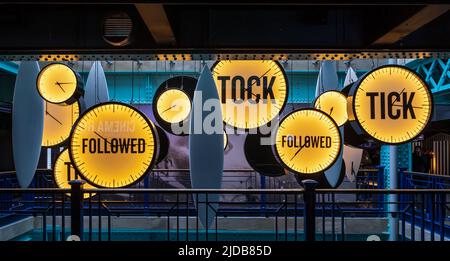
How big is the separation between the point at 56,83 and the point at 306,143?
2805 mm

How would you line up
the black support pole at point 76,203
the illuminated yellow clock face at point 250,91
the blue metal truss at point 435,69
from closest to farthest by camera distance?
1. the illuminated yellow clock face at point 250,91
2. the black support pole at point 76,203
3. the blue metal truss at point 435,69

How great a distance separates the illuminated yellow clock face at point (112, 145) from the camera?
3.46m

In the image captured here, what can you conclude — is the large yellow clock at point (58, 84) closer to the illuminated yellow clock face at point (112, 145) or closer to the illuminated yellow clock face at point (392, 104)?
the illuminated yellow clock face at point (112, 145)

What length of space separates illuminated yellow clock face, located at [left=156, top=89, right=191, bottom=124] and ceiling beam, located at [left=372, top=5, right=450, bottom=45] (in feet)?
7.85

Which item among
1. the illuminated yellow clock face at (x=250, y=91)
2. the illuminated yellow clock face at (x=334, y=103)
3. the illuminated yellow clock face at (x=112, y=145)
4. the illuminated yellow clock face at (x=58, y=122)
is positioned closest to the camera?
the illuminated yellow clock face at (x=112, y=145)

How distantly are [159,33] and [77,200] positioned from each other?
2.25 metres

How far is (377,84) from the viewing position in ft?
11.8

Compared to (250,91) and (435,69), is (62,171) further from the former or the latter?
(435,69)

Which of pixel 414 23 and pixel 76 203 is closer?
pixel 414 23

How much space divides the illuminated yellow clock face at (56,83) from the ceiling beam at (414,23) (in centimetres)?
324

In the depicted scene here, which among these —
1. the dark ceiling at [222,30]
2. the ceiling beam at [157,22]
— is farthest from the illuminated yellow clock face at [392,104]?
the ceiling beam at [157,22]

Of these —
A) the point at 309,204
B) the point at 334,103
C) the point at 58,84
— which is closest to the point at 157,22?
the point at 58,84

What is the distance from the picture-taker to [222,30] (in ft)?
10.8

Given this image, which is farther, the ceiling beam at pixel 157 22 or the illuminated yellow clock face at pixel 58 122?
the illuminated yellow clock face at pixel 58 122
